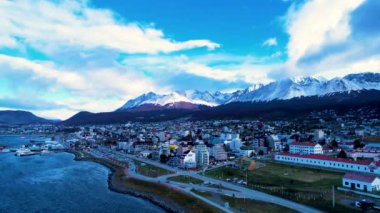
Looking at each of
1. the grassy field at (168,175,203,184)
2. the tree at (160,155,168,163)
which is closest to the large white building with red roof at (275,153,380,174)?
the grassy field at (168,175,203,184)

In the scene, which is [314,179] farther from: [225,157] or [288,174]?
[225,157]

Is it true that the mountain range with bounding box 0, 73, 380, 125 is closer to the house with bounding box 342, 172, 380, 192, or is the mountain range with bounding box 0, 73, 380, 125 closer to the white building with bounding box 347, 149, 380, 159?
the white building with bounding box 347, 149, 380, 159

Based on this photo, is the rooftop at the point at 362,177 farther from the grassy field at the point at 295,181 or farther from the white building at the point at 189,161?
the white building at the point at 189,161

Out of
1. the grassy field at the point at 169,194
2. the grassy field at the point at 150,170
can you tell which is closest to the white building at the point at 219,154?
the grassy field at the point at 150,170

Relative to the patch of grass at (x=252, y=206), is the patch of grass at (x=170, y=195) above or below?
below

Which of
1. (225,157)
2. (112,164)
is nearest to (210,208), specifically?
(225,157)
